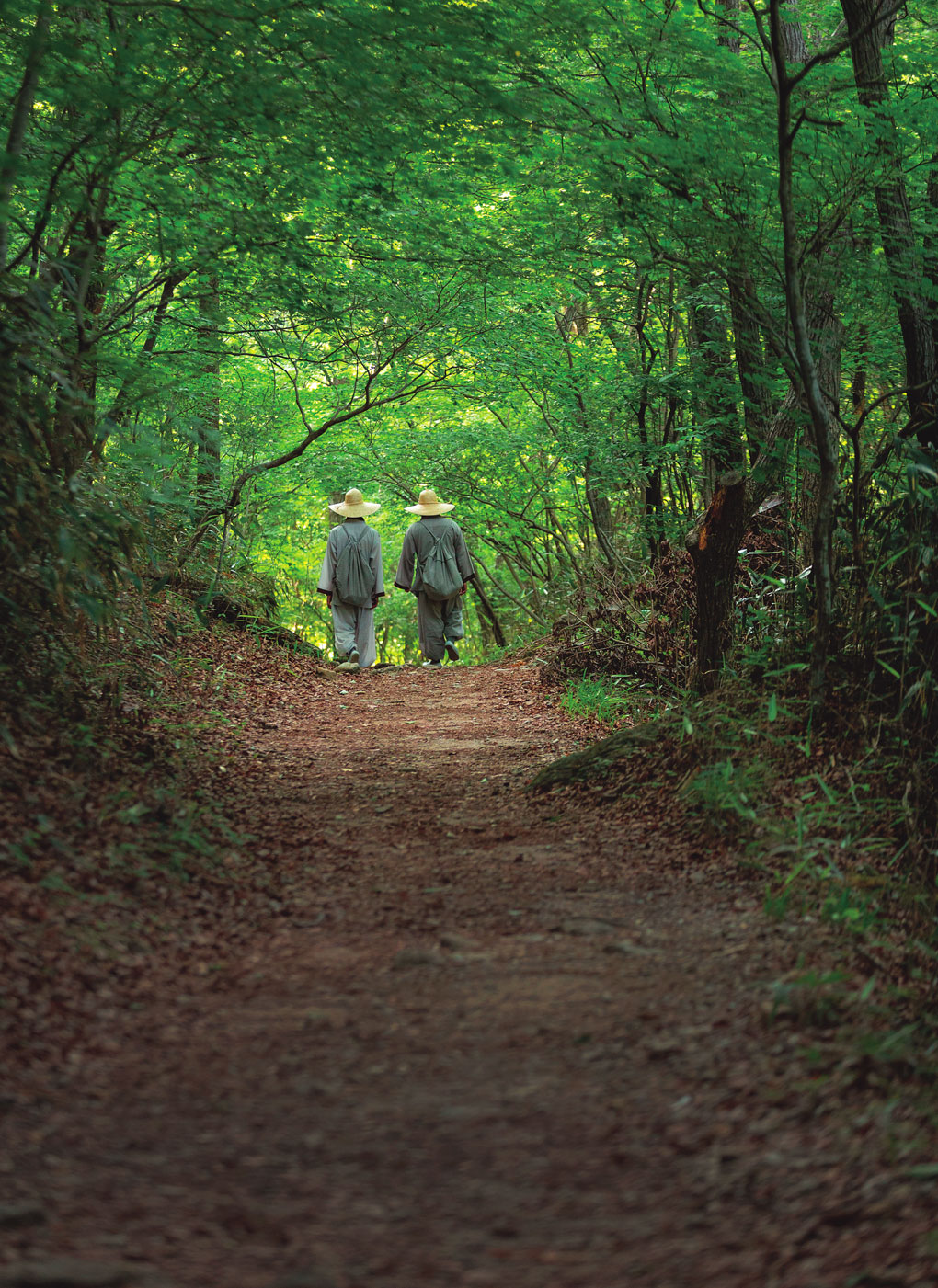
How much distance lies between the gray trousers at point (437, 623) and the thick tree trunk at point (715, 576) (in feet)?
26.2

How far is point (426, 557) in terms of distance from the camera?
13664mm

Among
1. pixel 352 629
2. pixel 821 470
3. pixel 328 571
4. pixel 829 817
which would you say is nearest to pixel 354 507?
pixel 328 571

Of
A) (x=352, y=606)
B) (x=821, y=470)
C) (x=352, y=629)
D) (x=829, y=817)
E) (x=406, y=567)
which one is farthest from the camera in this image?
(x=406, y=567)

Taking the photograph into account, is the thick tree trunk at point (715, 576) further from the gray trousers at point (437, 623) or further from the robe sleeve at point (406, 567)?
the gray trousers at point (437, 623)

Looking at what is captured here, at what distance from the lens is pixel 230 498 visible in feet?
33.5

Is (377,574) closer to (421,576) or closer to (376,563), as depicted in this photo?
(376,563)

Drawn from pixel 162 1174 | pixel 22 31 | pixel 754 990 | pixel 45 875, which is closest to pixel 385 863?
pixel 45 875

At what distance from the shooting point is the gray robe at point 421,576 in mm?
13680

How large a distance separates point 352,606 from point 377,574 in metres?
0.54

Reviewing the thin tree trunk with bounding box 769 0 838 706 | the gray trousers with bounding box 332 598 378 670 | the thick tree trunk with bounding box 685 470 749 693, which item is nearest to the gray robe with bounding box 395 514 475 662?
the gray trousers with bounding box 332 598 378 670

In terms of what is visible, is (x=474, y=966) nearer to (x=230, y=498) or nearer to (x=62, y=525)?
(x=62, y=525)

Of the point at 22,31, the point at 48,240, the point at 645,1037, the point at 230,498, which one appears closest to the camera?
the point at 645,1037

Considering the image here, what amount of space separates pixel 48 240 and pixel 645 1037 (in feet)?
21.4

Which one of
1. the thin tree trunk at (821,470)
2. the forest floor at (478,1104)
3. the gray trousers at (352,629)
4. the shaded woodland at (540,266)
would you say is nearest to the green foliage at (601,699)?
the shaded woodland at (540,266)
